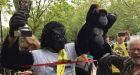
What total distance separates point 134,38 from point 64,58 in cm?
74

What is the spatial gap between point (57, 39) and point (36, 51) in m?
0.23

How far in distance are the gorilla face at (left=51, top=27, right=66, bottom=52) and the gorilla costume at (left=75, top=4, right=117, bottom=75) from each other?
0.16 meters

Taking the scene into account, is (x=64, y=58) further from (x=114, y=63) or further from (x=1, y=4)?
(x=1, y=4)

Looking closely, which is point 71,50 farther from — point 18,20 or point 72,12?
point 72,12

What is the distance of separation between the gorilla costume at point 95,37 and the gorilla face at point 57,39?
0.51 ft

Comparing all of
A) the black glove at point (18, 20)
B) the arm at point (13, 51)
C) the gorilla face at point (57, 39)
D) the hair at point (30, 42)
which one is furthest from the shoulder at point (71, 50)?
the black glove at point (18, 20)

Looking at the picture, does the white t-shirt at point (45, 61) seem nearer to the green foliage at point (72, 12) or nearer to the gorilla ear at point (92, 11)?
the gorilla ear at point (92, 11)

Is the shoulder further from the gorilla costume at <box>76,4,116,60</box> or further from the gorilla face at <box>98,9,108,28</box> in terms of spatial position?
the gorilla face at <box>98,9,108,28</box>

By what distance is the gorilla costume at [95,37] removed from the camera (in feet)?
13.7

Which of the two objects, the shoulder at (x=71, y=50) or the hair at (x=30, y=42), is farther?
the shoulder at (x=71, y=50)

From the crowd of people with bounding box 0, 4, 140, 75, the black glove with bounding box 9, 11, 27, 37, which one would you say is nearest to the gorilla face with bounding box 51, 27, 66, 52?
the crowd of people with bounding box 0, 4, 140, 75

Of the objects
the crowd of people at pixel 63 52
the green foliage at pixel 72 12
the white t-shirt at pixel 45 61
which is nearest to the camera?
the crowd of people at pixel 63 52

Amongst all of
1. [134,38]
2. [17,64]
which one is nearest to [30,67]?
[17,64]

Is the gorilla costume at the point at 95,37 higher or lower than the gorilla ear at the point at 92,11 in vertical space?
lower
